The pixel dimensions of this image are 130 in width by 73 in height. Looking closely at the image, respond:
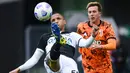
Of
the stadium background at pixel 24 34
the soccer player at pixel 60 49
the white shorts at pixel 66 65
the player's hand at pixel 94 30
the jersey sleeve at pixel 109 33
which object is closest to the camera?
the player's hand at pixel 94 30

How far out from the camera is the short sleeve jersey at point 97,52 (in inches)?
525

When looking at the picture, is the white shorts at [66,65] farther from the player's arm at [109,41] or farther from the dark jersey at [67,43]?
the player's arm at [109,41]

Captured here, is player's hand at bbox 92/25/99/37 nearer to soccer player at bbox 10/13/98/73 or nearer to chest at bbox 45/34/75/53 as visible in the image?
soccer player at bbox 10/13/98/73

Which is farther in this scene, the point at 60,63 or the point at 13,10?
the point at 13,10

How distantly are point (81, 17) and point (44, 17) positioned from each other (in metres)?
5.03

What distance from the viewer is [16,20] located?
18500 mm

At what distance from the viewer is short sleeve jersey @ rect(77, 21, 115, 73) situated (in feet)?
43.8

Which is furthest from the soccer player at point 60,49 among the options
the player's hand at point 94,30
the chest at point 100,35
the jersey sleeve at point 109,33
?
the jersey sleeve at point 109,33

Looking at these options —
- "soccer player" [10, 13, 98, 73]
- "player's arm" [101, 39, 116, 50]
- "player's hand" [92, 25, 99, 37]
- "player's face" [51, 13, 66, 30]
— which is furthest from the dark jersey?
"player's hand" [92, 25, 99, 37]

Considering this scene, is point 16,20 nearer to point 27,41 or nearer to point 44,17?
point 27,41

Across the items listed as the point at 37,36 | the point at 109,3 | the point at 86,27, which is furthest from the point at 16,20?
the point at 86,27

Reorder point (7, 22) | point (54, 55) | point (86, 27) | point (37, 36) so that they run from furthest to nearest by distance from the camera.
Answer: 1. point (7, 22)
2. point (37, 36)
3. point (86, 27)
4. point (54, 55)

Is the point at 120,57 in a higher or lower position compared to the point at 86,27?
lower

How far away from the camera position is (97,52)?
13.4m
